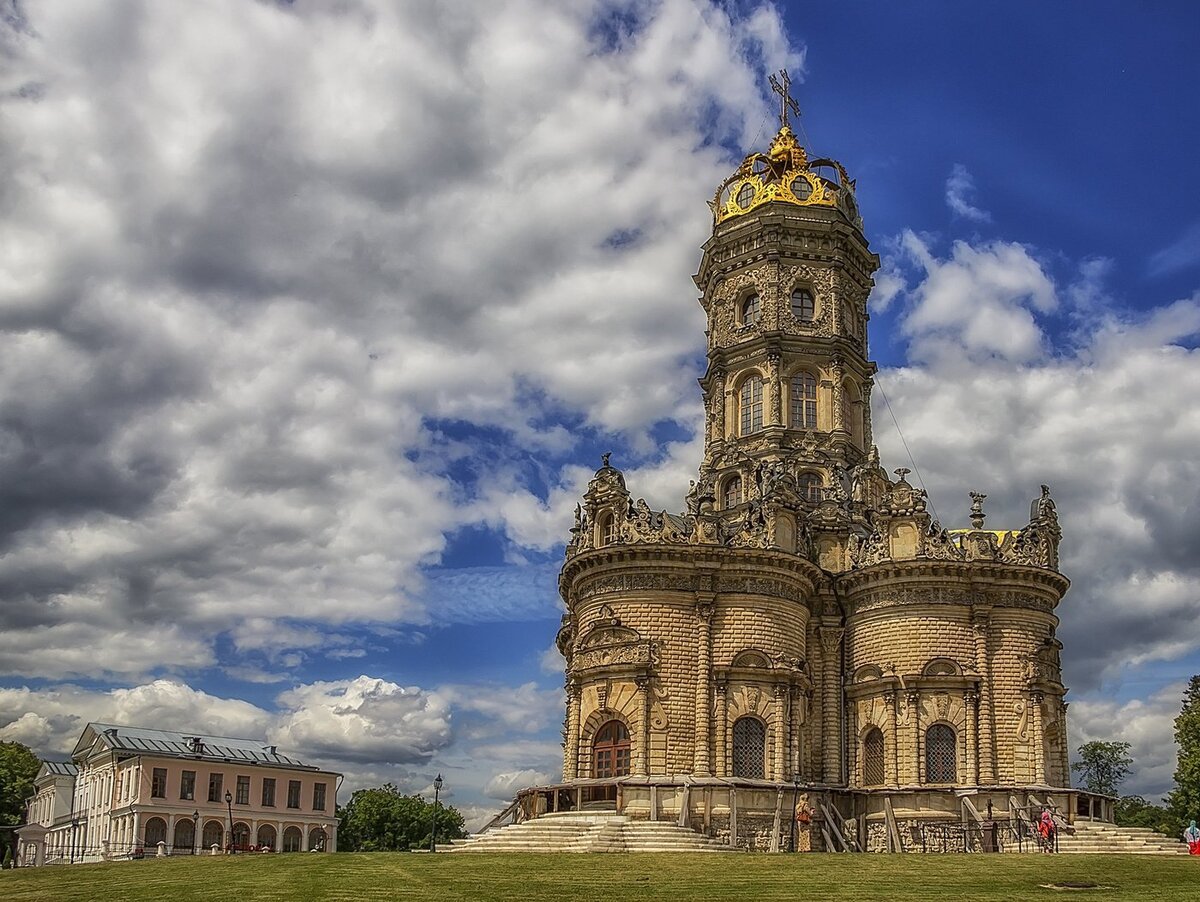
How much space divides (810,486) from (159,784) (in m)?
45.3

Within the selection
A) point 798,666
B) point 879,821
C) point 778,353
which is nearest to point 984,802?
point 879,821

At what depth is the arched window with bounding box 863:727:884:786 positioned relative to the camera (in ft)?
158

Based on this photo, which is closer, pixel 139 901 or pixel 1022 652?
pixel 139 901

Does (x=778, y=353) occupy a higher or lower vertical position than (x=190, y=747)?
higher

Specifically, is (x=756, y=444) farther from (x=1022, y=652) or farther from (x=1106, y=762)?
(x=1106, y=762)

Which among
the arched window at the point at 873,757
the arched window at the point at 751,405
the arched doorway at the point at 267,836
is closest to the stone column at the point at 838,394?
the arched window at the point at 751,405

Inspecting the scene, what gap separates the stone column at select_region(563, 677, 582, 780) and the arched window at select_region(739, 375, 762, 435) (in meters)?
16.2

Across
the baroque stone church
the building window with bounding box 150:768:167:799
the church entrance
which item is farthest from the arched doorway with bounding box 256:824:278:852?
the church entrance

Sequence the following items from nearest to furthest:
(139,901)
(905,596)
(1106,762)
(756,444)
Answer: (139,901) < (905,596) < (756,444) < (1106,762)

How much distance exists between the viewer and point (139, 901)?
24125 mm

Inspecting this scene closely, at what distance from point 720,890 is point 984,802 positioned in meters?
23.5

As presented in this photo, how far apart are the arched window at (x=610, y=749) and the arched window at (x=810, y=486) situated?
1476 cm

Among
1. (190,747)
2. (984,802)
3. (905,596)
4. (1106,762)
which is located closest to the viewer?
(984,802)

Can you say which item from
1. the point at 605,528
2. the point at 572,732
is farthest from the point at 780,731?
the point at 605,528
